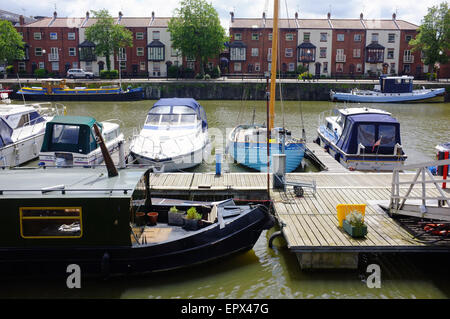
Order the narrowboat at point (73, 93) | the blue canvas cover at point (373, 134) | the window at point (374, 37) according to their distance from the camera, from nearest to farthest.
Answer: the blue canvas cover at point (373, 134)
the narrowboat at point (73, 93)
the window at point (374, 37)

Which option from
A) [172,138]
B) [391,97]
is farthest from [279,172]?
[391,97]

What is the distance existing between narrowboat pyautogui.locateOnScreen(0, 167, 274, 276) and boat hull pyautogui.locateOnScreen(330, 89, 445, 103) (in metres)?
43.1

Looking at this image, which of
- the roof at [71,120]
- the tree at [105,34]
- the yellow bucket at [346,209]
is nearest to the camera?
the yellow bucket at [346,209]

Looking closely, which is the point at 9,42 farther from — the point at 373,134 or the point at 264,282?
the point at 264,282

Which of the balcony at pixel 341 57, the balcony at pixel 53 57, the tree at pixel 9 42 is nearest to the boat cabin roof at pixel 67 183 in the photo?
the tree at pixel 9 42

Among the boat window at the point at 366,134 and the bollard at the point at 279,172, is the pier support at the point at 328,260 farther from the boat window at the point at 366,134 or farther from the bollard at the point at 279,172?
the boat window at the point at 366,134

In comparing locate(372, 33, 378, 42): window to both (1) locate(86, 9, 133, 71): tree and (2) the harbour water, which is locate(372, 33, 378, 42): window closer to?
(1) locate(86, 9, 133, 71): tree

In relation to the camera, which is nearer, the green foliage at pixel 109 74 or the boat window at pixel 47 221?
the boat window at pixel 47 221

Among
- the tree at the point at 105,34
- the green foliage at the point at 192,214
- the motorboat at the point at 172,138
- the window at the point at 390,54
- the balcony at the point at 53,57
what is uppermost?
the tree at the point at 105,34

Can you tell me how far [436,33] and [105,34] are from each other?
46.8 meters

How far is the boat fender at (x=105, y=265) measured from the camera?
9.55m

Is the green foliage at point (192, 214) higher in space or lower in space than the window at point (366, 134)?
lower

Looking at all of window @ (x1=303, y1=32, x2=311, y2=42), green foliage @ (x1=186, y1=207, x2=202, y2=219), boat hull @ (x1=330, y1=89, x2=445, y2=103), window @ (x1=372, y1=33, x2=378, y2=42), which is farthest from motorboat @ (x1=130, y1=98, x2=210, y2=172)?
window @ (x1=372, y1=33, x2=378, y2=42)

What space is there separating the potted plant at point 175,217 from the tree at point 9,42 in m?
60.8
